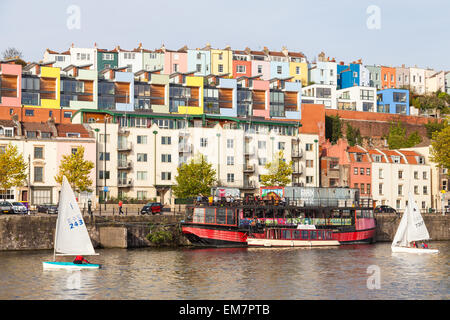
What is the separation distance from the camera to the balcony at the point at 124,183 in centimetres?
10331

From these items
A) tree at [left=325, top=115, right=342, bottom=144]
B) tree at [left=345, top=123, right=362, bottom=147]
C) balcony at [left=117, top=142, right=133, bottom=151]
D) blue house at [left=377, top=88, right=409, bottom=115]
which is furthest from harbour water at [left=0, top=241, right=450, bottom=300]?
blue house at [left=377, top=88, right=409, bottom=115]

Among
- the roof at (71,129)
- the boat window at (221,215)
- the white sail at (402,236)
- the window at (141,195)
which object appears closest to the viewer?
the white sail at (402,236)

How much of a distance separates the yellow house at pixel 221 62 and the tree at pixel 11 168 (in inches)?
2627

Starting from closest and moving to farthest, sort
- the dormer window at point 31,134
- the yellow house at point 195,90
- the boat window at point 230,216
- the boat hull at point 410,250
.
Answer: the boat hull at point 410,250 < the boat window at point 230,216 < the dormer window at point 31,134 < the yellow house at point 195,90

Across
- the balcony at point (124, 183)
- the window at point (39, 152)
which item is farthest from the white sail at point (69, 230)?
the balcony at point (124, 183)

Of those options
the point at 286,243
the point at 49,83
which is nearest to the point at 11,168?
the point at 49,83

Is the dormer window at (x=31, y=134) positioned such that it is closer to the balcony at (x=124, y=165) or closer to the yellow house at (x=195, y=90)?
the balcony at (x=124, y=165)

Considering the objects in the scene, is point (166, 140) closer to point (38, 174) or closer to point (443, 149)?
point (38, 174)

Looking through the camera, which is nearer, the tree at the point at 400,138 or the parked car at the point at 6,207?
the parked car at the point at 6,207

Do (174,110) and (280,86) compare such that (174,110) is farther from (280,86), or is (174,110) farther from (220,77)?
(280,86)

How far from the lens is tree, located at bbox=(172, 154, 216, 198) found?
3846 inches

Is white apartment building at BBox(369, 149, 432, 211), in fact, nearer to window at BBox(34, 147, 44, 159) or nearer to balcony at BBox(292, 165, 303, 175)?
balcony at BBox(292, 165, 303, 175)
